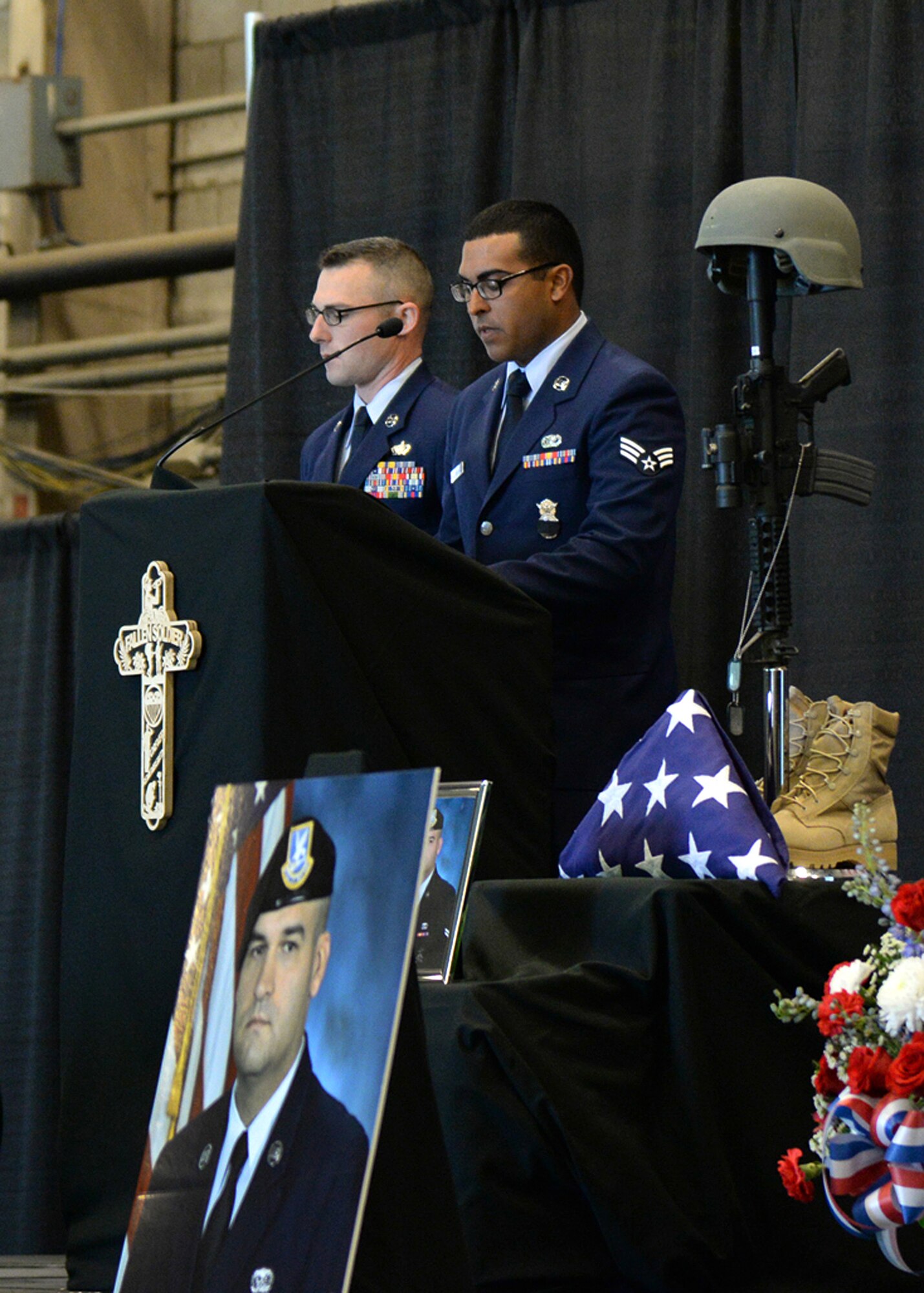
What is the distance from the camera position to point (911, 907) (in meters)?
1.58

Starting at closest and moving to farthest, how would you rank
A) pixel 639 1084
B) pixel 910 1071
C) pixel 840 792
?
pixel 910 1071 → pixel 639 1084 → pixel 840 792

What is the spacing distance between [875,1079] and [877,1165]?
9 centimetres

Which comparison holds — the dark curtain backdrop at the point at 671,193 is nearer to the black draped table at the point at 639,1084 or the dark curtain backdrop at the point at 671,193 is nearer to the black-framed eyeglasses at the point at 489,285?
the black-framed eyeglasses at the point at 489,285

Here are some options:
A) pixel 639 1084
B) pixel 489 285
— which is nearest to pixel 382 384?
pixel 489 285

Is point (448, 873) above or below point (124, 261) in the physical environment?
below

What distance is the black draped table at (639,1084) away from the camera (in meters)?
1.80

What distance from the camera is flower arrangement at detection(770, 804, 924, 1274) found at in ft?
5.12

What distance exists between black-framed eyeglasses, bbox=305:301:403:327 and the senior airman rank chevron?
2.26 feet

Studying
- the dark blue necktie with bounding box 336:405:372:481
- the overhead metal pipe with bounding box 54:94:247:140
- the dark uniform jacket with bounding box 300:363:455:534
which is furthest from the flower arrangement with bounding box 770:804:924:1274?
the overhead metal pipe with bounding box 54:94:247:140

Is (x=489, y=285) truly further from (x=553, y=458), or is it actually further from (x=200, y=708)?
(x=200, y=708)

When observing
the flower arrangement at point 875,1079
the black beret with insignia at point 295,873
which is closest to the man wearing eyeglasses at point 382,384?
the flower arrangement at point 875,1079

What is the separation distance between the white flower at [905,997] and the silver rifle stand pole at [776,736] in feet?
2.45

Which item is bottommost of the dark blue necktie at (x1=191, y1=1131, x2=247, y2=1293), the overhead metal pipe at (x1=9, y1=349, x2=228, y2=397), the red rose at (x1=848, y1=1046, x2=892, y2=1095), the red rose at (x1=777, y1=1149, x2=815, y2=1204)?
the red rose at (x1=777, y1=1149, x2=815, y2=1204)

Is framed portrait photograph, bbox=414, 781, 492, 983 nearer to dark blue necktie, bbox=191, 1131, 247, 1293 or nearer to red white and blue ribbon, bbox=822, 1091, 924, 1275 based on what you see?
red white and blue ribbon, bbox=822, 1091, 924, 1275
